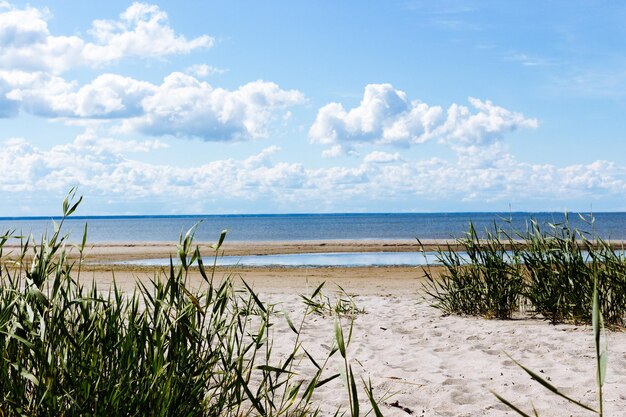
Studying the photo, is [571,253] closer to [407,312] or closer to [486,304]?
[486,304]

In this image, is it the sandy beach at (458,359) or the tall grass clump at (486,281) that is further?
the tall grass clump at (486,281)

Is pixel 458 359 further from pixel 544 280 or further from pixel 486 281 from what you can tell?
pixel 486 281

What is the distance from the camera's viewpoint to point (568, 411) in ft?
15.4

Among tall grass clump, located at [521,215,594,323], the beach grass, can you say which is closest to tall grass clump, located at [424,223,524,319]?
the beach grass

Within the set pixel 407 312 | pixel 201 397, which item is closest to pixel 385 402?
pixel 201 397

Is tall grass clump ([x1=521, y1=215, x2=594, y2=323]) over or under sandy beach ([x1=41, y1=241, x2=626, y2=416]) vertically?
over

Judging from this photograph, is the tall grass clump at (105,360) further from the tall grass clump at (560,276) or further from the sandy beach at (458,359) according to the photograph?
the tall grass clump at (560,276)

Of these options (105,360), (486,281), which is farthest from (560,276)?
(105,360)

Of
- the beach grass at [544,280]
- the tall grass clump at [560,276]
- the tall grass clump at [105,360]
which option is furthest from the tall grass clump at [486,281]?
the tall grass clump at [105,360]

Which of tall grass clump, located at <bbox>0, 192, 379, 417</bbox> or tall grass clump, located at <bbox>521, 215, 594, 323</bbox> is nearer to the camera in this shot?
tall grass clump, located at <bbox>0, 192, 379, 417</bbox>

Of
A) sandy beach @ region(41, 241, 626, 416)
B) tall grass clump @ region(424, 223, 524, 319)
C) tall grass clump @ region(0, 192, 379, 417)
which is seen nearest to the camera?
tall grass clump @ region(0, 192, 379, 417)

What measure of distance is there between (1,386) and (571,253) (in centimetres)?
621

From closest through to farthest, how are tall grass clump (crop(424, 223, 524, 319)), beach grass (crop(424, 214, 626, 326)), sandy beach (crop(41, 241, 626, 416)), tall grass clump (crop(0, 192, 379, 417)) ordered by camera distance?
1. tall grass clump (crop(0, 192, 379, 417))
2. sandy beach (crop(41, 241, 626, 416))
3. beach grass (crop(424, 214, 626, 326))
4. tall grass clump (crop(424, 223, 524, 319))

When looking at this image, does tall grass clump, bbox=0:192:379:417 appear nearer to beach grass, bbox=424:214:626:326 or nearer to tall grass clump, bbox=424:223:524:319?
beach grass, bbox=424:214:626:326
